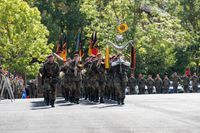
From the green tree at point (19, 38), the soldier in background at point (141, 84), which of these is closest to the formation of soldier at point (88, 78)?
the soldier in background at point (141, 84)

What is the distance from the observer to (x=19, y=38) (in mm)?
54250

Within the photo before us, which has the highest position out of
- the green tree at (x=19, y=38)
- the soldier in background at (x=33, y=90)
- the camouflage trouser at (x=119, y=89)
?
the green tree at (x=19, y=38)

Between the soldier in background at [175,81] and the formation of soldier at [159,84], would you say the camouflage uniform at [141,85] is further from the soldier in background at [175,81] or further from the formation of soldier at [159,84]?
the soldier in background at [175,81]

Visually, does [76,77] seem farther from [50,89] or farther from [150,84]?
[150,84]

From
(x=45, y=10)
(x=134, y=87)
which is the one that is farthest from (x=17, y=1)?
(x=134, y=87)

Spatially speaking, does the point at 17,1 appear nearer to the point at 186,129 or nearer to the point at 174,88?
the point at 174,88

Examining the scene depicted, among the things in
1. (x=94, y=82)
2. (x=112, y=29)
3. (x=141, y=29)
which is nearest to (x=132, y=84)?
(x=112, y=29)

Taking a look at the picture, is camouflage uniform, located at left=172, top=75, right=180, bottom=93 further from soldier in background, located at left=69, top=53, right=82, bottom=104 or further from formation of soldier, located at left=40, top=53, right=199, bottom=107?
soldier in background, located at left=69, top=53, right=82, bottom=104

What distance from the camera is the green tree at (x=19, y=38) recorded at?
54.2 m

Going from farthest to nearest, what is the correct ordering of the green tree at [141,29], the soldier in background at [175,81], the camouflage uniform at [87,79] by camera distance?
the green tree at [141,29] < the soldier in background at [175,81] < the camouflage uniform at [87,79]

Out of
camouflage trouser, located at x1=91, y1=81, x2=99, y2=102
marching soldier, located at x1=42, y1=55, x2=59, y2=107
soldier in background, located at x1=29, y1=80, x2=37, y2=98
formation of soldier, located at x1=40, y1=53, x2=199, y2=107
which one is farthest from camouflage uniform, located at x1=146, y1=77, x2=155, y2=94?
marching soldier, located at x1=42, y1=55, x2=59, y2=107

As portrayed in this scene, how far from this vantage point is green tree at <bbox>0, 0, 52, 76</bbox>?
54.2 m

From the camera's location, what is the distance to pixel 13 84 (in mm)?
41000

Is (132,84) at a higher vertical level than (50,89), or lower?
higher
